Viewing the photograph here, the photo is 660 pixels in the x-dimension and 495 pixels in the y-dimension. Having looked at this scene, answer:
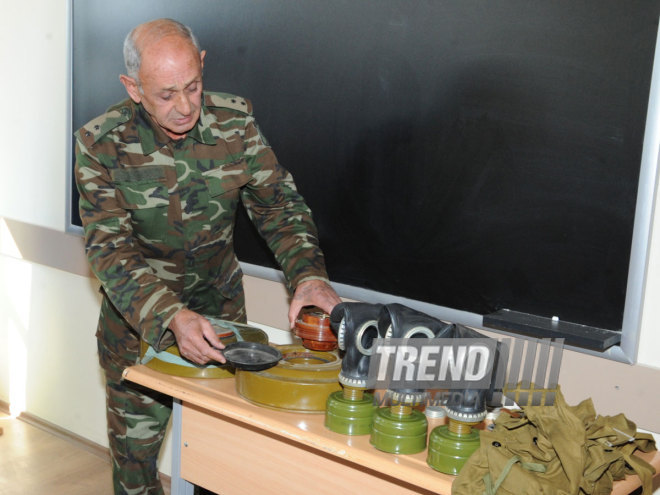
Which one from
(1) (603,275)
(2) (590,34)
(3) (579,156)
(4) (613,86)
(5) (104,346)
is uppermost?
(2) (590,34)

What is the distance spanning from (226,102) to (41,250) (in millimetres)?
1599

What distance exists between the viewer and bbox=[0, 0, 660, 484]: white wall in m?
3.23

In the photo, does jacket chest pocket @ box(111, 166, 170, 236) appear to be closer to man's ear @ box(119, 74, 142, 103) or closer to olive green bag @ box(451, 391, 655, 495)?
man's ear @ box(119, 74, 142, 103)

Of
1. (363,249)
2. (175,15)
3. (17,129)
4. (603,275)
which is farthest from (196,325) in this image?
(17,129)

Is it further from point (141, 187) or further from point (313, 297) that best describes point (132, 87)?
point (313, 297)

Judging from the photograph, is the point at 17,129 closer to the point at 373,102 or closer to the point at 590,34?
the point at 373,102

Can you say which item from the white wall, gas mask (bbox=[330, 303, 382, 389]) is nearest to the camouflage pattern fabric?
gas mask (bbox=[330, 303, 382, 389])

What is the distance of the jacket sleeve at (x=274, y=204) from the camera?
209cm

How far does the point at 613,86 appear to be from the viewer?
1.76 metres

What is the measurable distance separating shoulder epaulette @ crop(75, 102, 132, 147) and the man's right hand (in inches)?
22.1

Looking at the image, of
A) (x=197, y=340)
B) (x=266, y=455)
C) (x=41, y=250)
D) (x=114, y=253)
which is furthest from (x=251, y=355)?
(x=41, y=250)

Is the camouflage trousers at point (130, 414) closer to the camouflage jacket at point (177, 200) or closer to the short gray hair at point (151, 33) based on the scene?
the camouflage jacket at point (177, 200)

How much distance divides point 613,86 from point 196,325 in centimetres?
105

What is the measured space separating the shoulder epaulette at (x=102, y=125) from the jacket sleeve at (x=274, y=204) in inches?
12.8
